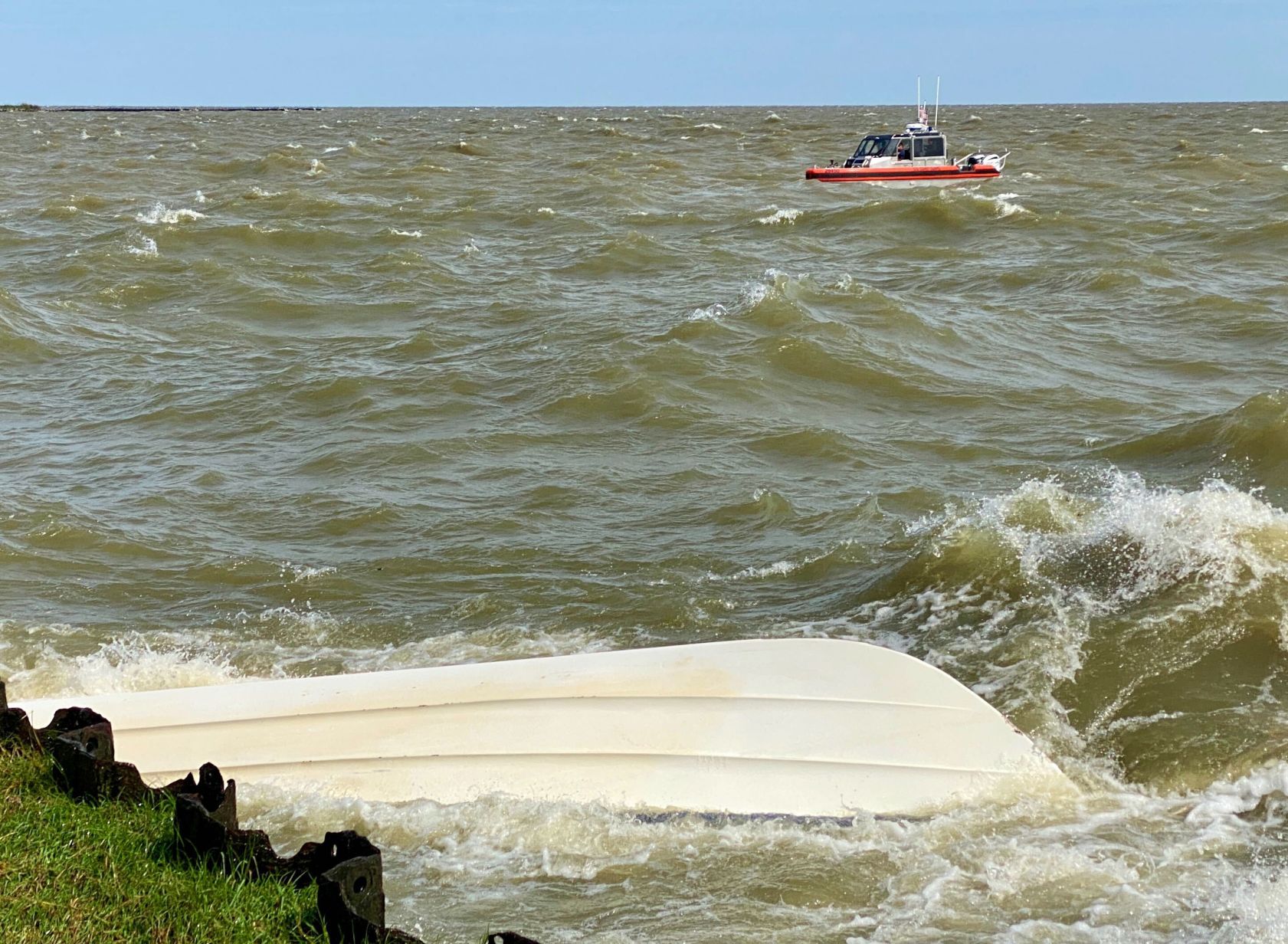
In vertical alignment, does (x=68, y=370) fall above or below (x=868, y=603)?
above

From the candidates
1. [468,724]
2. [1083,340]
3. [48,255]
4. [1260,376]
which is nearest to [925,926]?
[468,724]

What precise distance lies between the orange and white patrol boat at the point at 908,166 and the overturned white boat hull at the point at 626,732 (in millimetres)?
29706

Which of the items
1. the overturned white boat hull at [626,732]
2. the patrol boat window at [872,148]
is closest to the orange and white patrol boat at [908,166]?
the patrol boat window at [872,148]

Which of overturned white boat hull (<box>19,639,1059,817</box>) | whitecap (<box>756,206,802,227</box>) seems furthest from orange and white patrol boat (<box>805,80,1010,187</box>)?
overturned white boat hull (<box>19,639,1059,817</box>)

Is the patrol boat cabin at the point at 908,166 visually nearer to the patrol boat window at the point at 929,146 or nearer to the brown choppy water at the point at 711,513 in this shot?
the patrol boat window at the point at 929,146

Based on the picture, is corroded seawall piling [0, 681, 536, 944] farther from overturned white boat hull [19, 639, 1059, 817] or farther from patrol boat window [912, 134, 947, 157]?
patrol boat window [912, 134, 947, 157]

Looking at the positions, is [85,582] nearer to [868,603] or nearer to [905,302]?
[868,603]

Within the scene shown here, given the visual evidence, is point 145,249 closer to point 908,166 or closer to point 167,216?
point 167,216

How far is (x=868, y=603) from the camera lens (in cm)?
738

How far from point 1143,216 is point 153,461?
2001 cm

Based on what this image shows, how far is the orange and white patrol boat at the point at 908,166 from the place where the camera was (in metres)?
34.2

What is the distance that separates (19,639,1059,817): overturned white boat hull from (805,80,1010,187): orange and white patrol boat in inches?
1170

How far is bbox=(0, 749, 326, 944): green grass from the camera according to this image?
10.9 feet

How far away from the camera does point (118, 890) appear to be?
3479 mm
